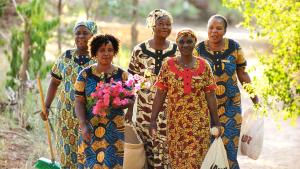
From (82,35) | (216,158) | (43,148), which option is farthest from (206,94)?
(43,148)

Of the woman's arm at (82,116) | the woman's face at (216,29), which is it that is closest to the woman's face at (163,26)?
the woman's face at (216,29)

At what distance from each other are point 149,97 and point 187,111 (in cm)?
89

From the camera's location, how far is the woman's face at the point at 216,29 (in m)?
6.56

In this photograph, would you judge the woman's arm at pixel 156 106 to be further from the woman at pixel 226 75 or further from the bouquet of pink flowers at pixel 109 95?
the woman at pixel 226 75

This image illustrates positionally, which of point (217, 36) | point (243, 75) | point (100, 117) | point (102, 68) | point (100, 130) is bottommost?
point (100, 130)

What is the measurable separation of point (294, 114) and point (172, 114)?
4.29ft

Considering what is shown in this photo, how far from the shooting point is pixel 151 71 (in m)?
6.57

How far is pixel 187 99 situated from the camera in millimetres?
5762

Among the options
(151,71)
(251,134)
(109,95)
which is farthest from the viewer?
(251,134)

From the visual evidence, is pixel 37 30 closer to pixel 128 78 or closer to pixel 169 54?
pixel 169 54

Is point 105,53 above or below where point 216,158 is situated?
above

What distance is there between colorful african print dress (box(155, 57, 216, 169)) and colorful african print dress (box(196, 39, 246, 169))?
0.79 metres

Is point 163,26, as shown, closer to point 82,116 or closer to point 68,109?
point 68,109

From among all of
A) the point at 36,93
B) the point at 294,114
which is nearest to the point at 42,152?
the point at 36,93
